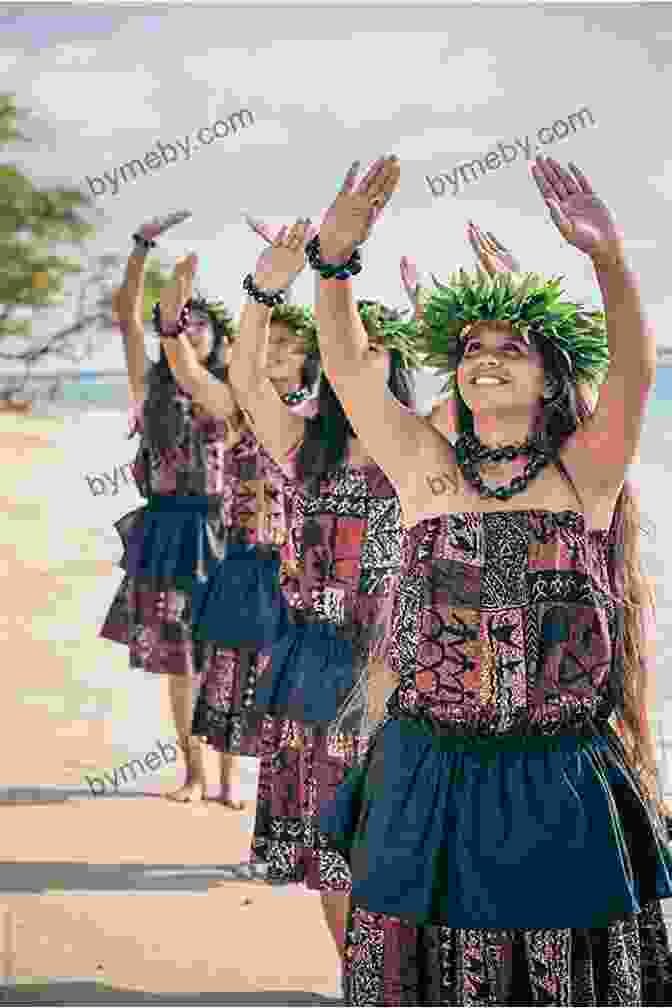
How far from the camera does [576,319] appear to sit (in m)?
2.31

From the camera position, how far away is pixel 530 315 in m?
2.28

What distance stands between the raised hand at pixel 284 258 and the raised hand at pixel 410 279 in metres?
0.59

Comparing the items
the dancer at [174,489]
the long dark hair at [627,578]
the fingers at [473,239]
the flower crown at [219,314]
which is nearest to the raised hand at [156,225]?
the dancer at [174,489]

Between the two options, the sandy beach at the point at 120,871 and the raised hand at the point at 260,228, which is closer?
the raised hand at the point at 260,228

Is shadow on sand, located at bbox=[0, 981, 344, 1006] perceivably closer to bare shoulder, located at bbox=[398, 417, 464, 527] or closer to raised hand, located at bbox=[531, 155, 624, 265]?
bare shoulder, located at bbox=[398, 417, 464, 527]

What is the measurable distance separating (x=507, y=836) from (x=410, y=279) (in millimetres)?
1718

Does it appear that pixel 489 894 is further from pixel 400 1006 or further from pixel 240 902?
pixel 240 902

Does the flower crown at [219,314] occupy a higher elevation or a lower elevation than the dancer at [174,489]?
higher

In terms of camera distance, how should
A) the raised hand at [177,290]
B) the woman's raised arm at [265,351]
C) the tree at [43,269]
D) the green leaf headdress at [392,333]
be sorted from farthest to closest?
1. the tree at [43,269]
2. the raised hand at [177,290]
3. the green leaf headdress at [392,333]
4. the woman's raised arm at [265,351]

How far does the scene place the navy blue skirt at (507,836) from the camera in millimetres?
2082

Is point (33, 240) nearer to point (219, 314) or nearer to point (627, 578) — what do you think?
point (219, 314)

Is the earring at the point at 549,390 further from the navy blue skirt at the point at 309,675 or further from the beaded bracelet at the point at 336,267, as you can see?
the navy blue skirt at the point at 309,675

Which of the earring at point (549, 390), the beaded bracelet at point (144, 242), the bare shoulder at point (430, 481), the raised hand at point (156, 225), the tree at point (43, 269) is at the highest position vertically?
the tree at point (43, 269)

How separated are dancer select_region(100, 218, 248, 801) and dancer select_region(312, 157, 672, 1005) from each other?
8.72ft
